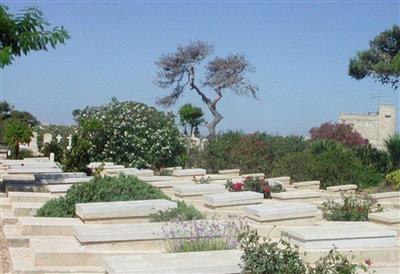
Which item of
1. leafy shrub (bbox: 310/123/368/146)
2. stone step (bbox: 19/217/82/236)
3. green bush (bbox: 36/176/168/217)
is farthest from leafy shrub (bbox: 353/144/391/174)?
stone step (bbox: 19/217/82/236)

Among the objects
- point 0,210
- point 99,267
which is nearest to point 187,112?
point 0,210

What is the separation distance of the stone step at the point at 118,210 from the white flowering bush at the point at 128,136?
12486mm

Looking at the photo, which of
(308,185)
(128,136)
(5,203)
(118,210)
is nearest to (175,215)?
(118,210)

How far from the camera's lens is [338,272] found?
5.69 m

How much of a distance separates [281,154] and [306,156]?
2.61 metres

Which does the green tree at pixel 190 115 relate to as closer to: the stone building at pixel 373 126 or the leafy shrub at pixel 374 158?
the stone building at pixel 373 126

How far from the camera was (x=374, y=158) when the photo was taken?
20359 mm

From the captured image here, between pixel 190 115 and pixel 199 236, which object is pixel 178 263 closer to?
pixel 199 236

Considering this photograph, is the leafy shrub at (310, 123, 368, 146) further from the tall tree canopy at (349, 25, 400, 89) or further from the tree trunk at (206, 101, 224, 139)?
the tree trunk at (206, 101, 224, 139)

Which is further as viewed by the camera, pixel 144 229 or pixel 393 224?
pixel 393 224

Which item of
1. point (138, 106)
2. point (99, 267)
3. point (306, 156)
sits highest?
point (138, 106)

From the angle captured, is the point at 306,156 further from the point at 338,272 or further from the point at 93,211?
the point at 338,272

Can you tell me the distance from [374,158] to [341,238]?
1334 centimetres

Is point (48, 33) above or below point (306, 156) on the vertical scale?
above
